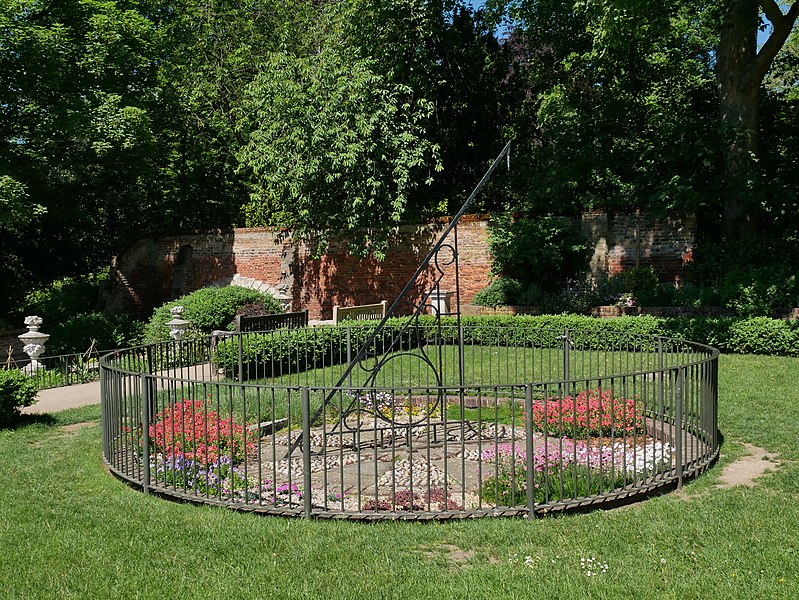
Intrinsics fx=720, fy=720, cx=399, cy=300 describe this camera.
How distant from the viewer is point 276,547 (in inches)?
195

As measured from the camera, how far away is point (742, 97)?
54.9 ft

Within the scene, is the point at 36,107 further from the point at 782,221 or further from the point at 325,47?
the point at 782,221

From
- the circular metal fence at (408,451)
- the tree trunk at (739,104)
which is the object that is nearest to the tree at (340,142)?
the tree trunk at (739,104)

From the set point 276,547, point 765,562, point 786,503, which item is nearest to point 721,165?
point 786,503

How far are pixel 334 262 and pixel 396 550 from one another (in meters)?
17.4

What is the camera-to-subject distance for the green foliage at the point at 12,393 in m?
8.98

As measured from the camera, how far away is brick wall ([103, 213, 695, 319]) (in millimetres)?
17922

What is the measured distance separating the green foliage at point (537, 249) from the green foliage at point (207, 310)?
627 centimetres

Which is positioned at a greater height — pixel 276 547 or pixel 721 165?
pixel 721 165

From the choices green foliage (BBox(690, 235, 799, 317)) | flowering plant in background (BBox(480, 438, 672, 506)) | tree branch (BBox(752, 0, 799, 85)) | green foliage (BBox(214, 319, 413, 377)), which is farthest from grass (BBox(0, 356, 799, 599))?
tree branch (BBox(752, 0, 799, 85))

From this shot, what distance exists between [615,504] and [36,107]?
1708cm

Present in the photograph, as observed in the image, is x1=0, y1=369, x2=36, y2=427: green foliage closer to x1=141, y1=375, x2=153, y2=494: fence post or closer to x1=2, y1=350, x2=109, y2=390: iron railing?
x1=2, y1=350, x2=109, y2=390: iron railing

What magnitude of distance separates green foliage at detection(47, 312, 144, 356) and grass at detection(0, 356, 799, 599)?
11.1 metres

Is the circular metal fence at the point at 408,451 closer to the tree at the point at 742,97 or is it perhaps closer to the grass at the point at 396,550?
the grass at the point at 396,550
